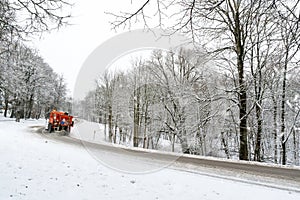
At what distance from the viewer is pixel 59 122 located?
18.7m

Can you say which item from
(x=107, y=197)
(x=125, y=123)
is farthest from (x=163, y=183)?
(x=125, y=123)

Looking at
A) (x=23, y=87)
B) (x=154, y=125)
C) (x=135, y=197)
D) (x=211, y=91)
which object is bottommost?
(x=135, y=197)

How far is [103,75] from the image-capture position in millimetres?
27781

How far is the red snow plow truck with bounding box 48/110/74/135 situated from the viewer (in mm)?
18031

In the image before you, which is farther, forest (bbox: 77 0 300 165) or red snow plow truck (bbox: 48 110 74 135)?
red snow plow truck (bbox: 48 110 74 135)

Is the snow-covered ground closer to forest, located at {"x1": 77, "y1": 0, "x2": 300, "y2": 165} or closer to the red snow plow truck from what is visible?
forest, located at {"x1": 77, "y1": 0, "x2": 300, "y2": 165}

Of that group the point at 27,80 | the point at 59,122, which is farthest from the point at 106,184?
the point at 27,80

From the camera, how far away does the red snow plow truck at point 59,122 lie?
18031mm

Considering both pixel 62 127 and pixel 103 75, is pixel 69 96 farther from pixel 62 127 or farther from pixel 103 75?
pixel 62 127

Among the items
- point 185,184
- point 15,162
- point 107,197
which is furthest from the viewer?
point 15,162

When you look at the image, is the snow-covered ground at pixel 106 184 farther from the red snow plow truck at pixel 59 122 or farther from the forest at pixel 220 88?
the red snow plow truck at pixel 59 122

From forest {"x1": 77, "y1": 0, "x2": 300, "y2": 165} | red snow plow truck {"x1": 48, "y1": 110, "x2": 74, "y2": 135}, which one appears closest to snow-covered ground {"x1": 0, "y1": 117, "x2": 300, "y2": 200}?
forest {"x1": 77, "y1": 0, "x2": 300, "y2": 165}

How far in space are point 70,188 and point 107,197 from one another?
1010 millimetres

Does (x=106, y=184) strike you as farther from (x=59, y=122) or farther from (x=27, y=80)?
A: (x=27, y=80)
